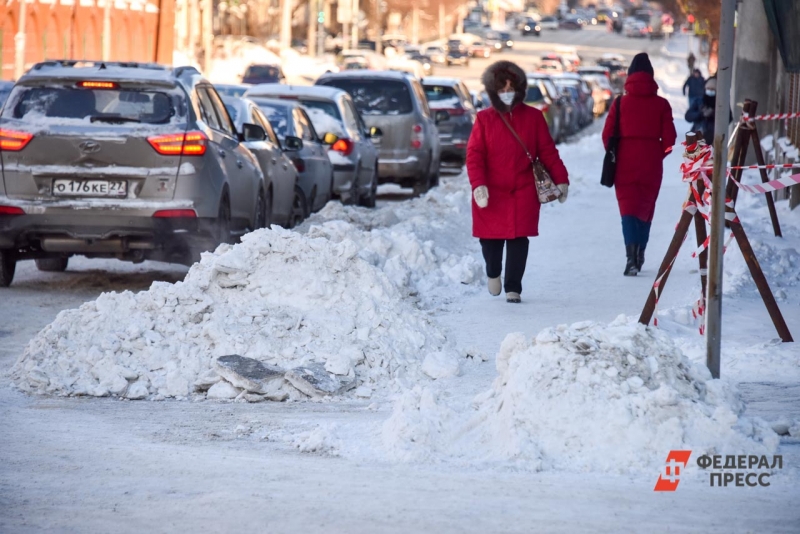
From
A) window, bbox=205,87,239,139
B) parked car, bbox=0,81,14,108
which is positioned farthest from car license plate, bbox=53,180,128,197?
parked car, bbox=0,81,14,108

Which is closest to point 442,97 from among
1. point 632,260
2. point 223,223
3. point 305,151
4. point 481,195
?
point 305,151

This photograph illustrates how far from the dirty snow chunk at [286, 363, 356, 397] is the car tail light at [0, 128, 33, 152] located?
13.1ft

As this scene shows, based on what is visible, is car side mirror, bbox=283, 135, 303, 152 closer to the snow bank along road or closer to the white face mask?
the snow bank along road

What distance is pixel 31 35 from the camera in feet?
166

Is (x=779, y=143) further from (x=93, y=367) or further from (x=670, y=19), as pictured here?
(x=670, y=19)

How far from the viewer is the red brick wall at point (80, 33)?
48406 mm

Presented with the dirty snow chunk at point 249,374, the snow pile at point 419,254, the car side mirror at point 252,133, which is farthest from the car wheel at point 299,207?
the dirty snow chunk at point 249,374

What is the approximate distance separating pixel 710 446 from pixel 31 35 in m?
48.0

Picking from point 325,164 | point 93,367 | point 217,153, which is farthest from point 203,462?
point 325,164

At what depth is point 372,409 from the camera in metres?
6.89

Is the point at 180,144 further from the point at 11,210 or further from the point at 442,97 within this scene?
the point at 442,97

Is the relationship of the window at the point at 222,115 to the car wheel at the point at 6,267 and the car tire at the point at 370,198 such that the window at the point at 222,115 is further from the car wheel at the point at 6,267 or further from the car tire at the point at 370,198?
the car tire at the point at 370,198

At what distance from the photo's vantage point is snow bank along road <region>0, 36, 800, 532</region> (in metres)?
5.05

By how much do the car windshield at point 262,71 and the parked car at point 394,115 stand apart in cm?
3489
